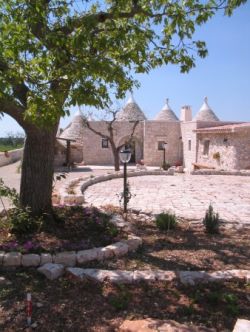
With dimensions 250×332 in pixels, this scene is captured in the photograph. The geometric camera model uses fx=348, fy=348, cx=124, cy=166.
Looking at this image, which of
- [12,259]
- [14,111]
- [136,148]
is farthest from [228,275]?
[136,148]

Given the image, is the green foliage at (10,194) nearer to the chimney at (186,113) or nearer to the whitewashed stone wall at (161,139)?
the whitewashed stone wall at (161,139)

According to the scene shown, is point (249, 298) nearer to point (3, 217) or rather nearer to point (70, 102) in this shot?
point (70, 102)

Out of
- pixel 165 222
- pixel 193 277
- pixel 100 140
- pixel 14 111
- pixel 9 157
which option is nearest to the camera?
pixel 193 277

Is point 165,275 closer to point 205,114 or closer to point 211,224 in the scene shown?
point 211,224

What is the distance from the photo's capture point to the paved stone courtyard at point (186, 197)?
8.98 metres

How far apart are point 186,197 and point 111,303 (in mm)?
7759

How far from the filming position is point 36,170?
594 cm

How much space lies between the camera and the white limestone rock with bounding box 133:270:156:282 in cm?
431

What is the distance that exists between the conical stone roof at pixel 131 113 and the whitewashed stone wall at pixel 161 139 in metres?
3.14

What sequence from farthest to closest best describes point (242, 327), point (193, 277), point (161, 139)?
point (161, 139) → point (193, 277) → point (242, 327)

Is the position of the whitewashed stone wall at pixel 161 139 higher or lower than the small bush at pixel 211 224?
higher

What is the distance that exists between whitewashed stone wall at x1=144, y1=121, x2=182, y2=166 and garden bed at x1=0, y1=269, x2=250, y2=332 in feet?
78.8

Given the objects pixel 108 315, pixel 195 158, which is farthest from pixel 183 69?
pixel 195 158

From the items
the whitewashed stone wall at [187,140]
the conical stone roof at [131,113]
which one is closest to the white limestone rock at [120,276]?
the whitewashed stone wall at [187,140]
